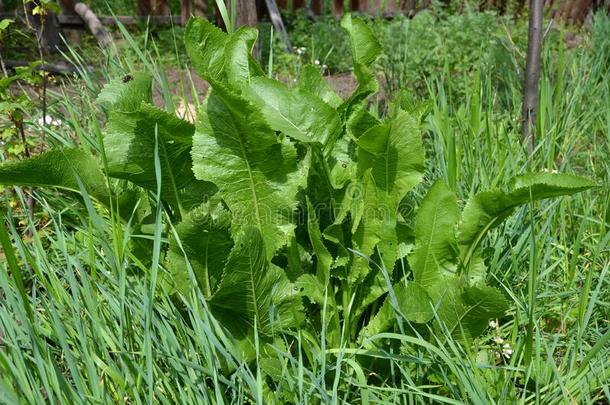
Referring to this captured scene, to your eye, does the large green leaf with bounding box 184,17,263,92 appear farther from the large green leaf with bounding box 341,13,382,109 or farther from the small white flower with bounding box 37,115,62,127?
the small white flower with bounding box 37,115,62,127

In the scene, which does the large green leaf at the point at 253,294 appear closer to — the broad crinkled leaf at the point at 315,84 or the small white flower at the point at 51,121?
the broad crinkled leaf at the point at 315,84

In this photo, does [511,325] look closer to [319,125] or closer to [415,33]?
[319,125]

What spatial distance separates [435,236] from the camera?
1528 millimetres

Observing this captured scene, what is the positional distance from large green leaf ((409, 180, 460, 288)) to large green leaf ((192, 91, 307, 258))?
0.97ft

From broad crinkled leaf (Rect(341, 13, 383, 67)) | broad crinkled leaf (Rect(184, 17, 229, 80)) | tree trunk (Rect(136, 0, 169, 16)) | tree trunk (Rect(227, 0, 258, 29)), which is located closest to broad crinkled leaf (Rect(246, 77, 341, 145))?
broad crinkled leaf (Rect(184, 17, 229, 80))

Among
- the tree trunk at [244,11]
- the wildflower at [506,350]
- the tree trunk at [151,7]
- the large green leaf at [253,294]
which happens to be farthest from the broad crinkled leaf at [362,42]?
the tree trunk at [151,7]

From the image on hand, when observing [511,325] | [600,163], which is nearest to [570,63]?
[600,163]

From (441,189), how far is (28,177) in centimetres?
92

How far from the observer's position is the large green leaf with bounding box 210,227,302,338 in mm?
1332

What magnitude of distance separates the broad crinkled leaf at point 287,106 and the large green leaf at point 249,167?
5cm

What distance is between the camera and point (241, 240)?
131 centimetres

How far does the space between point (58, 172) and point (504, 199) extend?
97cm

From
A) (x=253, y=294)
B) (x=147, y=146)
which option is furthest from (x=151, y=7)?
(x=253, y=294)

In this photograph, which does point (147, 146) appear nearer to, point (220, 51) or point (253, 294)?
point (220, 51)
